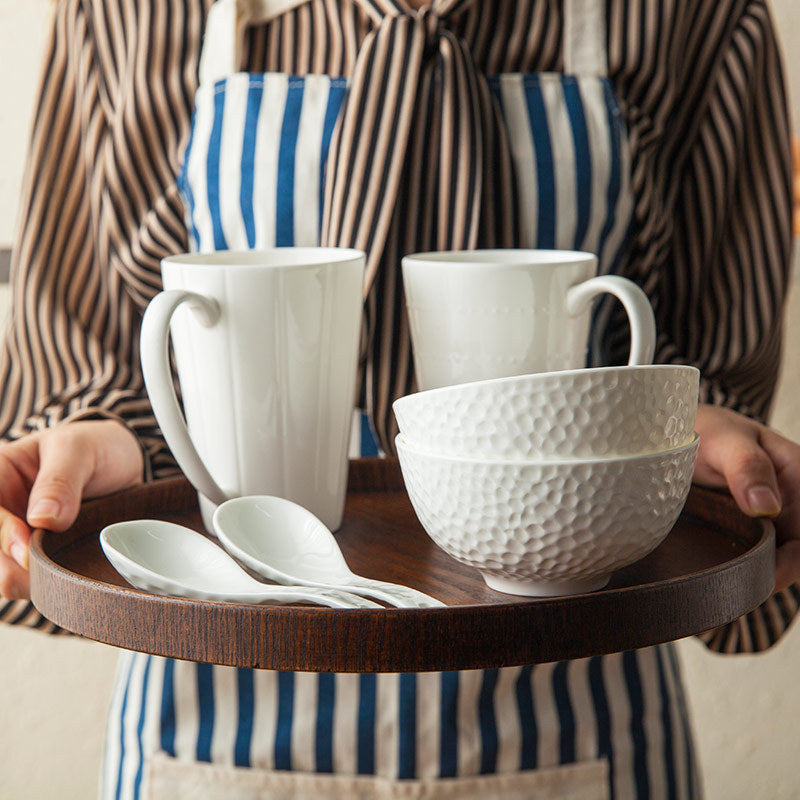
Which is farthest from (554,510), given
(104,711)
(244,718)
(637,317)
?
(104,711)

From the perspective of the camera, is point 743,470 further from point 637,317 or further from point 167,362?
point 167,362

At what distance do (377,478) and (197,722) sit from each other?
0.63ft

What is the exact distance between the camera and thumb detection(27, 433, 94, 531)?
383mm

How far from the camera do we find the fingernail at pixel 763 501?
384 millimetres

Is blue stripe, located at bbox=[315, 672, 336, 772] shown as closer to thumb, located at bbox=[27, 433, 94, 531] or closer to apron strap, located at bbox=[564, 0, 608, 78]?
thumb, located at bbox=[27, 433, 94, 531]

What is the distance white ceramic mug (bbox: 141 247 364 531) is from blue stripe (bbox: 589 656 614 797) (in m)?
0.22

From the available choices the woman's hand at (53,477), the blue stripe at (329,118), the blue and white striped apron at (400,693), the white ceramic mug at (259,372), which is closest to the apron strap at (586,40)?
the blue and white striped apron at (400,693)

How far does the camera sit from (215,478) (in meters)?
0.41

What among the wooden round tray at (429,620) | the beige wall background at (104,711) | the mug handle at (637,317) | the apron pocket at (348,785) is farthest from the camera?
the beige wall background at (104,711)

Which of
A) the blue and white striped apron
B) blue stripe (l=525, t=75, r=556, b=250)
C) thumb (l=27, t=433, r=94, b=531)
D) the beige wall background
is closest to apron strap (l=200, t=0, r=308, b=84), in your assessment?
the blue and white striped apron

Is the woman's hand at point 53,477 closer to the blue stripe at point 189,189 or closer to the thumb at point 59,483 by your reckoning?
the thumb at point 59,483

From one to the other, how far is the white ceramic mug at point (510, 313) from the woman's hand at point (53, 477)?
17 centimetres

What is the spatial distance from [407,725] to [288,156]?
341 millimetres

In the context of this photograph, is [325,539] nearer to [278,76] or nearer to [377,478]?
[377,478]
